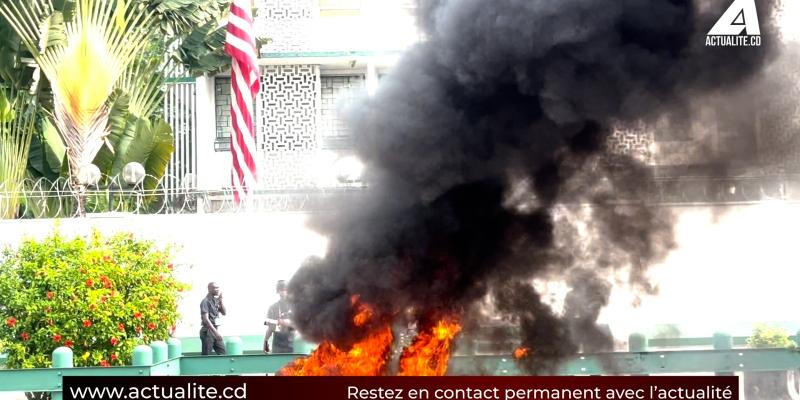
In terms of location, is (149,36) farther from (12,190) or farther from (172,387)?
(172,387)

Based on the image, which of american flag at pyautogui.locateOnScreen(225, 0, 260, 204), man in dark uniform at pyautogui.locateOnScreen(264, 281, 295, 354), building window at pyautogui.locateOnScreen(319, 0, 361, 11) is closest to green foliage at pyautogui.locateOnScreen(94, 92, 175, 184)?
american flag at pyautogui.locateOnScreen(225, 0, 260, 204)

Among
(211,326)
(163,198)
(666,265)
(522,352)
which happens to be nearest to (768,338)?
(666,265)

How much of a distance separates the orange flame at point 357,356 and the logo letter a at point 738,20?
310cm

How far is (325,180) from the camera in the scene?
1098 centimetres

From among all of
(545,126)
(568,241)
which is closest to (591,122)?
(545,126)

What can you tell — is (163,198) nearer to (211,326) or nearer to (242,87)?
(242,87)

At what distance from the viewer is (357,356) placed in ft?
25.8

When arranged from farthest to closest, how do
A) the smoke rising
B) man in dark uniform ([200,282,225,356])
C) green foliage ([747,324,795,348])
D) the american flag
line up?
the american flag → man in dark uniform ([200,282,225,356]) → green foliage ([747,324,795,348]) → the smoke rising

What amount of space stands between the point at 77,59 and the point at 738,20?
1343cm

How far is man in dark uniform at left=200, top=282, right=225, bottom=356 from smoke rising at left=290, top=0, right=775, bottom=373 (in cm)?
466

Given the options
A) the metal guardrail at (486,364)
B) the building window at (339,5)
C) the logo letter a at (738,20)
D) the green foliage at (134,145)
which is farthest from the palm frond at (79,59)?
the logo letter a at (738,20)

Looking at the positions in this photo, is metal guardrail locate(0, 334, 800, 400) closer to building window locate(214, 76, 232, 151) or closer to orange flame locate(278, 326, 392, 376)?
orange flame locate(278, 326, 392, 376)

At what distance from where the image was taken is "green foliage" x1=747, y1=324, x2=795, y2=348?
1114cm

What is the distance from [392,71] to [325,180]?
3.06 m
